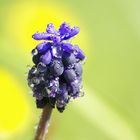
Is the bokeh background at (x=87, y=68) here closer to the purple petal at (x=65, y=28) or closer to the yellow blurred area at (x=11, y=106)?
the yellow blurred area at (x=11, y=106)

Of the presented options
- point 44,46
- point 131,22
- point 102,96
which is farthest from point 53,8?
point 44,46

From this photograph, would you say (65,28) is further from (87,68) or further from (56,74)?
(87,68)

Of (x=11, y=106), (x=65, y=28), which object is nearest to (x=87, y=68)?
(x=11, y=106)

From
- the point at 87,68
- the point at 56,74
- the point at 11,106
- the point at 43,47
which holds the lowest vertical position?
the point at 56,74

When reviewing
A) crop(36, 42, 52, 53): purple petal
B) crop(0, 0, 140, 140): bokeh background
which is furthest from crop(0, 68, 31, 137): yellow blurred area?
crop(36, 42, 52, 53): purple petal

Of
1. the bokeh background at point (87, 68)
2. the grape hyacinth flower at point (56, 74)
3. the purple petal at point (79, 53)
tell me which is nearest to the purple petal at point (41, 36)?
the grape hyacinth flower at point (56, 74)

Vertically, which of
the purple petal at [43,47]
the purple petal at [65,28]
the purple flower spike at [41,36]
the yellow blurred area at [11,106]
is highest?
the yellow blurred area at [11,106]

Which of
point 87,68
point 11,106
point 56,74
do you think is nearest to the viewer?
point 56,74

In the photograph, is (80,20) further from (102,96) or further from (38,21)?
(102,96)
